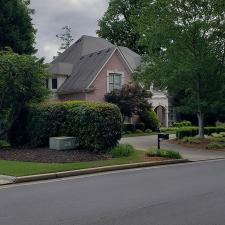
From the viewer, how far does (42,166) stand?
1488cm

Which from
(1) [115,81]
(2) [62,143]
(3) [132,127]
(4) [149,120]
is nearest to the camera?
(2) [62,143]

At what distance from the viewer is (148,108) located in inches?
1532

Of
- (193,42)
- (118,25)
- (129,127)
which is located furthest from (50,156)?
(118,25)

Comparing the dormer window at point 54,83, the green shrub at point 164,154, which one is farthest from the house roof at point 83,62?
the green shrub at point 164,154

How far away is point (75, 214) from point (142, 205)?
1460 mm

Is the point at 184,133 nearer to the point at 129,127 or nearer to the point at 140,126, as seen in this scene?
the point at 129,127

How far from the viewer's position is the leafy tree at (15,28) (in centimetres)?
3681

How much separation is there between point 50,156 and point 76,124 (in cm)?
272

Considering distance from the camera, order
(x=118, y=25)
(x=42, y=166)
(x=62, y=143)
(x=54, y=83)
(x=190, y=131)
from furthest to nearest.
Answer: (x=118, y=25) → (x=54, y=83) → (x=190, y=131) → (x=62, y=143) → (x=42, y=166)

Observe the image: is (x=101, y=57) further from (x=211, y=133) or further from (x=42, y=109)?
(x=42, y=109)

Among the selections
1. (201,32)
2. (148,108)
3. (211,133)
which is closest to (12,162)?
(201,32)

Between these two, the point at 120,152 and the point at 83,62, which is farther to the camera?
the point at 83,62

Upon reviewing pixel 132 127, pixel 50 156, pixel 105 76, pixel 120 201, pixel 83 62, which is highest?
pixel 83 62

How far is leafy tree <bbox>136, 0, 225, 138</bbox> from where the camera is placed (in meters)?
26.4
